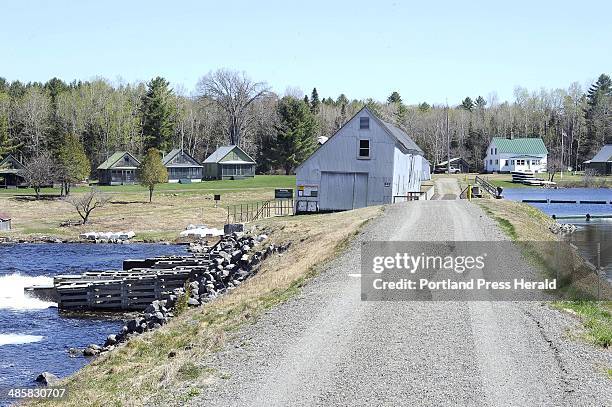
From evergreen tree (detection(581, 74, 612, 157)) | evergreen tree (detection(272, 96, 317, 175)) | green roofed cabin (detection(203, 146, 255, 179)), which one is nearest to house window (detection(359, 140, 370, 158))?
green roofed cabin (detection(203, 146, 255, 179))

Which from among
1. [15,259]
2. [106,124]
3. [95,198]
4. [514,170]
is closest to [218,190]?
[95,198]

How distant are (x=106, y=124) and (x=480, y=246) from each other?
91.8 m

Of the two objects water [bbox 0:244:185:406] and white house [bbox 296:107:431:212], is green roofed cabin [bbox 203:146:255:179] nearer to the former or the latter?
water [bbox 0:244:185:406]

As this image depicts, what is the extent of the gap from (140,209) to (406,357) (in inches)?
2381

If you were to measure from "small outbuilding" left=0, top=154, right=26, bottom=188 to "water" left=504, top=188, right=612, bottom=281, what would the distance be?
183 ft

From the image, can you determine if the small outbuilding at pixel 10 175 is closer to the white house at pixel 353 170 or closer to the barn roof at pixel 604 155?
the white house at pixel 353 170

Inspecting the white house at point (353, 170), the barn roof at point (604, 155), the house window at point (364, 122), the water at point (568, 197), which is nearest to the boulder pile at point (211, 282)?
the white house at point (353, 170)

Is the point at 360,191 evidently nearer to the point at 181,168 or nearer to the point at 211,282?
the point at 211,282

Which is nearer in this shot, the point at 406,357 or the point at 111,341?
the point at 406,357

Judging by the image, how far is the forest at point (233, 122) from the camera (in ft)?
359

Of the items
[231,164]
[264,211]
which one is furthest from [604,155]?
[264,211]

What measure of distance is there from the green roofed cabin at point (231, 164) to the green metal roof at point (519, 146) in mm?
42089

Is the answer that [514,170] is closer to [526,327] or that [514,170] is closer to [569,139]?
[569,139]

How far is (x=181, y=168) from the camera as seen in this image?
10119cm
